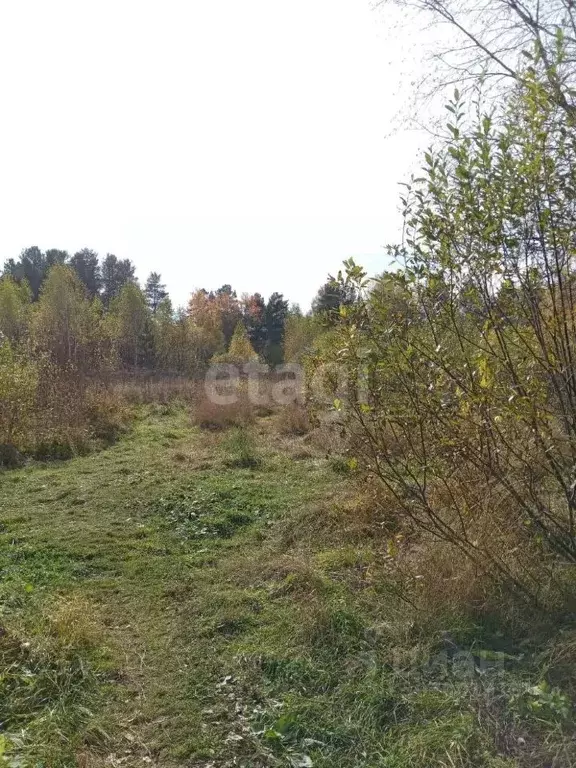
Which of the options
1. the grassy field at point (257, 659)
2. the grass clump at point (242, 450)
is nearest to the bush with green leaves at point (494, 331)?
the grassy field at point (257, 659)

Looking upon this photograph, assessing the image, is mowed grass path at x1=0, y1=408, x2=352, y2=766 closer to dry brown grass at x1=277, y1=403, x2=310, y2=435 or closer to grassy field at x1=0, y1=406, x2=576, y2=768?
grassy field at x1=0, y1=406, x2=576, y2=768

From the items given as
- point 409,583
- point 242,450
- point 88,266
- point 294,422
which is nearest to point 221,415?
point 294,422

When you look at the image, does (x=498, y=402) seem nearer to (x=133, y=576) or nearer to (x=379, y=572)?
(x=379, y=572)

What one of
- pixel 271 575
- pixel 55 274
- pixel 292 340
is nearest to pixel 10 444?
pixel 271 575

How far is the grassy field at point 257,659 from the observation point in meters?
2.40

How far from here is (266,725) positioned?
262cm

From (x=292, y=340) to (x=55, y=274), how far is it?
12.0 m

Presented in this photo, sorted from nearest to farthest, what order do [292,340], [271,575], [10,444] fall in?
[271,575], [10,444], [292,340]

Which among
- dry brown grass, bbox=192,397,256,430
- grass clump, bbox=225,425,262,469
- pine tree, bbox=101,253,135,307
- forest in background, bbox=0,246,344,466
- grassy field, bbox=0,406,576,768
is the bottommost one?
grassy field, bbox=0,406,576,768

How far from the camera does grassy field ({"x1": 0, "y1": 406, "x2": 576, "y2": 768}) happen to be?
Result: 2.40 metres
